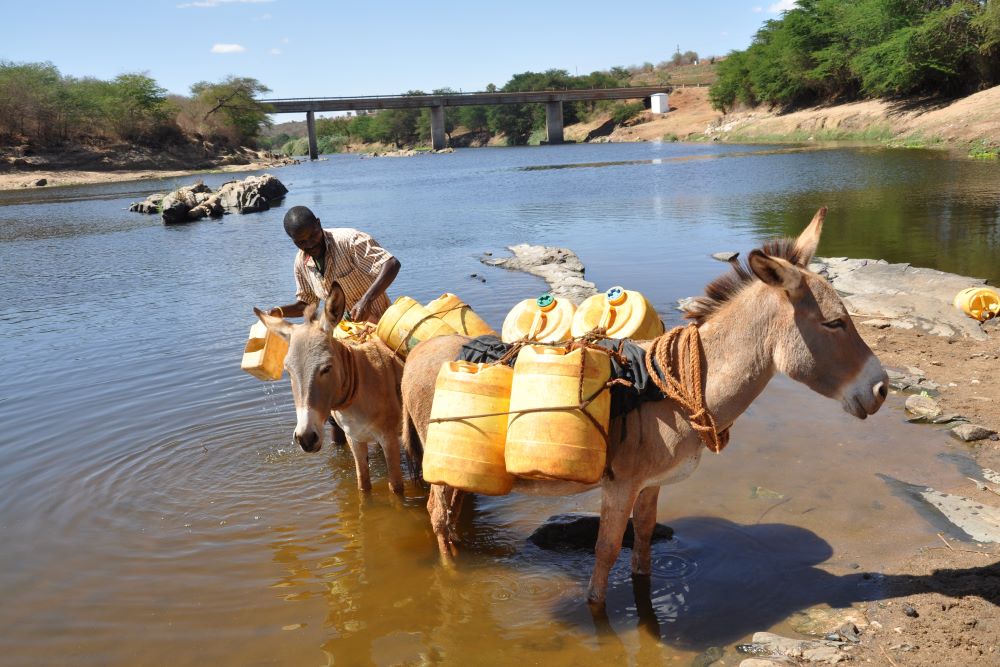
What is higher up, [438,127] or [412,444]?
[438,127]

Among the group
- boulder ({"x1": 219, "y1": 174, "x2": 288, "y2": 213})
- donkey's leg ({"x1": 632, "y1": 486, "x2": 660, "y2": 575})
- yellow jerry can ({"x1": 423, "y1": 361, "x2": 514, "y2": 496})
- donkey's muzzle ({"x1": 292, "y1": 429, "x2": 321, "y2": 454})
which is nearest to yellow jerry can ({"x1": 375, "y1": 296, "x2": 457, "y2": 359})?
donkey's muzzle ({"x1": 292, "y1": 429, "x2": 321, "y2": 454})

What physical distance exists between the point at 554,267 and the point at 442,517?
11.5m

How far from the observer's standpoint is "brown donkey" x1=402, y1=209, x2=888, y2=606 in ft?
13.4

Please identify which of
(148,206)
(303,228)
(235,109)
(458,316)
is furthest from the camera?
(235,109)

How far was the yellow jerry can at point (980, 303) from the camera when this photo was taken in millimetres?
9867

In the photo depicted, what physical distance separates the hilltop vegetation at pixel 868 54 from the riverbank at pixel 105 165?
56413mm

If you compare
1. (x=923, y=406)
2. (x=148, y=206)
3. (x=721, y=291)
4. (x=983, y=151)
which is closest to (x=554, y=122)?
(x=148, y=206)

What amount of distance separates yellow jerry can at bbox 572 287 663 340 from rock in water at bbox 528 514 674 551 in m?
1.49

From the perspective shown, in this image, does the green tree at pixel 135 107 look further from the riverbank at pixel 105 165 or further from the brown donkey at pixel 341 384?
the brown donkey at pixel 341 384

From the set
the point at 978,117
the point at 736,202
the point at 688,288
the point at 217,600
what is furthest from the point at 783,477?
the point at 978,117

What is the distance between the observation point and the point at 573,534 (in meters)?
6.02

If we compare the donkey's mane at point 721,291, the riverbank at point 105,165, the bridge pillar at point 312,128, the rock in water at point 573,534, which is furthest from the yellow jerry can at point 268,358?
the bridge pillar at point 312,128

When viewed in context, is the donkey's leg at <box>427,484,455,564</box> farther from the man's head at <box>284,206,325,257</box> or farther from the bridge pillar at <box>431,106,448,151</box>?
the bridge pillar at <box>431,106,448,151</box>

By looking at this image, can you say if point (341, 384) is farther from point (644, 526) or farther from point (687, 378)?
point (687, 378)
